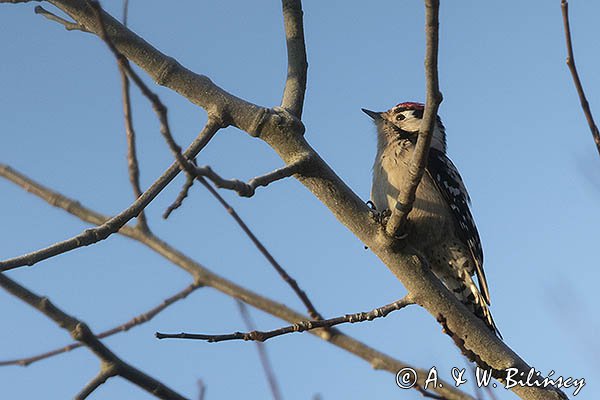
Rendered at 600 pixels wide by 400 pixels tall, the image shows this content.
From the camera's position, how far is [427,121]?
2.85 m

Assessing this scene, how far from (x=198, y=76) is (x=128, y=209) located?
2.57 feet

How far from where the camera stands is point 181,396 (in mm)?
2654

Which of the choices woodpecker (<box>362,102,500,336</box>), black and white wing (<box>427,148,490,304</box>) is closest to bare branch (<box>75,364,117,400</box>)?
woodpecker (<box>362,102,500,336</box>)

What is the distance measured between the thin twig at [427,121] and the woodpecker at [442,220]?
2.24m

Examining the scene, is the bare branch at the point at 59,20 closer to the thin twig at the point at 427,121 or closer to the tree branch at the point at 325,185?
the tree branch at the point at 325,185

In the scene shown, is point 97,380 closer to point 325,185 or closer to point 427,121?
point 325,185

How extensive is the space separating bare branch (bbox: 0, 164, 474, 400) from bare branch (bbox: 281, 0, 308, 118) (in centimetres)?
106

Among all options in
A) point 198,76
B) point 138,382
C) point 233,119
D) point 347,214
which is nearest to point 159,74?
point 198,76

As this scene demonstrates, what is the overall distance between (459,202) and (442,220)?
389 mm

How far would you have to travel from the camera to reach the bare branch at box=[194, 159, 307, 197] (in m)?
2.30

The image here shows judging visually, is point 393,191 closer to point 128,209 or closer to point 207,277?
point 207,277

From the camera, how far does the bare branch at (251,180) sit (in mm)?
2299

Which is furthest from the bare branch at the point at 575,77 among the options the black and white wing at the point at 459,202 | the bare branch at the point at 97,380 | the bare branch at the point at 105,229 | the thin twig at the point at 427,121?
the black and white wing at the point at 459,202

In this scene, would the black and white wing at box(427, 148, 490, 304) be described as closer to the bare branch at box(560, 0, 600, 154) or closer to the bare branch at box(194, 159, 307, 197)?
the bare branch at box(194, 159, 307, 197)
